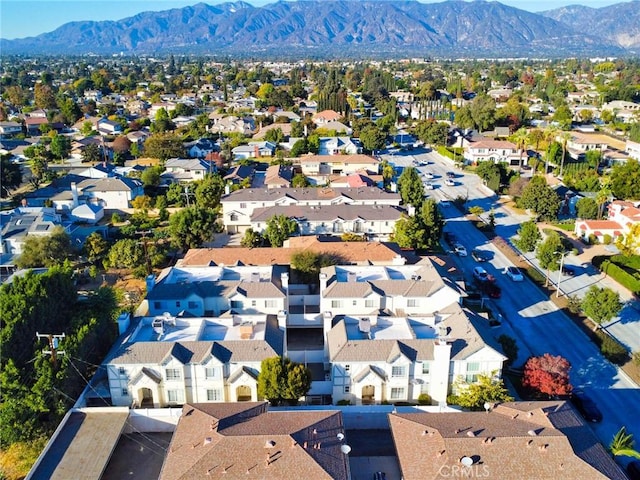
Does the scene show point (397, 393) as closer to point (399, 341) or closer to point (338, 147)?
point (399, 341)

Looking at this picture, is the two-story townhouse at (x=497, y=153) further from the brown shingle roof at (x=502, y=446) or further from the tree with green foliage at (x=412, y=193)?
the brown shingle roof at (x=502, y=446)

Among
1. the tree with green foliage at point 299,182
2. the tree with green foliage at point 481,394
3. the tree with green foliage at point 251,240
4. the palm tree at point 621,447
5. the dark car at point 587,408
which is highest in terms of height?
the tree with green foliage at point 299,182

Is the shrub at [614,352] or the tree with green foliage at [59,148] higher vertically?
the tree with green foliage at [59,148]

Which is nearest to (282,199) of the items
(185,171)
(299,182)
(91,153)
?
(299,182)

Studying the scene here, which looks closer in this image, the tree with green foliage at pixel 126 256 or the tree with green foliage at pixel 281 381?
the tree with green foliage at pixel 281 381

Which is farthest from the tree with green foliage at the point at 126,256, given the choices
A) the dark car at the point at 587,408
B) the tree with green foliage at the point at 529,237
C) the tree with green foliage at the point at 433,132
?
the tree with green foliage at the point at 433,132

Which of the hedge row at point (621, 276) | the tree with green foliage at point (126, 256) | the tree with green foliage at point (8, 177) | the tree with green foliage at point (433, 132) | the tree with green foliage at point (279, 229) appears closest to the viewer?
the hedge row at point (621, 276)

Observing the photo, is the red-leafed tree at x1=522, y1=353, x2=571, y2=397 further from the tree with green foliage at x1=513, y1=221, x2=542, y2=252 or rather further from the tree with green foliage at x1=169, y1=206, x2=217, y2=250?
the tree with green foliage at x1=169, y1=206, x2=217, y2=250

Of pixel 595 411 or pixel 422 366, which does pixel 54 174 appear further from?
pixel 595 411
